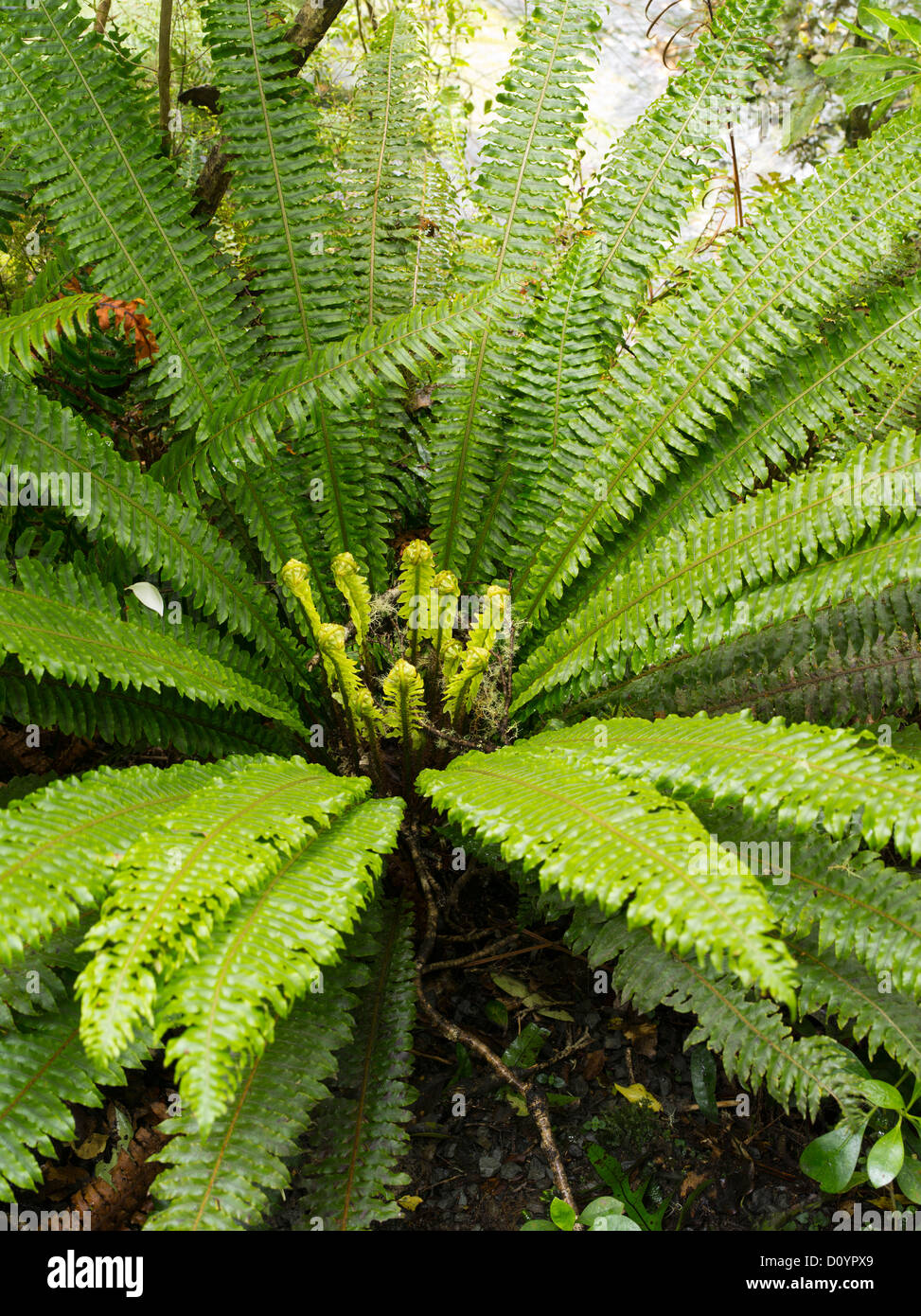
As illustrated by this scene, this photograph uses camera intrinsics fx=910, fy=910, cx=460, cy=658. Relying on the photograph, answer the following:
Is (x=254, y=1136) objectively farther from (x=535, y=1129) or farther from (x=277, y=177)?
(x=277, y=177)

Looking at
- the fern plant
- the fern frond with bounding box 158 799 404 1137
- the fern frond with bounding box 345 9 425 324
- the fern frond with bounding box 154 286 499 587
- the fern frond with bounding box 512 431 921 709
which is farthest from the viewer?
the fern frond with bounding box 345 9 425 324

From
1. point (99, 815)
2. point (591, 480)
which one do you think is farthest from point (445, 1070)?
point (591, 480)

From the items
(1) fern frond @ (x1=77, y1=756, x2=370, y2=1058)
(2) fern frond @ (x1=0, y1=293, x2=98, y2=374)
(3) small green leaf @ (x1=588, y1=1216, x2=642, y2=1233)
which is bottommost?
(3) small green leaf @ (x1=588, y1=1216, x2=642, y2=1233)

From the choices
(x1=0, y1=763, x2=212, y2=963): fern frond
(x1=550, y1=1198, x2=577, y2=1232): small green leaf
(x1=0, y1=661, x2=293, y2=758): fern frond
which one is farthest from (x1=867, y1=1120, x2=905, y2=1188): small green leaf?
(x1=0, y1=661, x2=293, y2=758): fern frond

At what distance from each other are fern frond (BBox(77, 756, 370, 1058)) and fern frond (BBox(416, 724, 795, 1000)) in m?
0.36

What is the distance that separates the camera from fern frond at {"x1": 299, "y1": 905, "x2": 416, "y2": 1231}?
5.80 feet

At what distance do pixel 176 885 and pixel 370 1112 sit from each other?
779 millimetres

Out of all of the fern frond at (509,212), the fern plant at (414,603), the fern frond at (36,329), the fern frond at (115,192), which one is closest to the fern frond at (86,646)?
the fern plant at (414,603)

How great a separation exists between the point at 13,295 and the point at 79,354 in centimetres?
82

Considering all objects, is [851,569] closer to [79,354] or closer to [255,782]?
[255,782]

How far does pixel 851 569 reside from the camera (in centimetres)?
193

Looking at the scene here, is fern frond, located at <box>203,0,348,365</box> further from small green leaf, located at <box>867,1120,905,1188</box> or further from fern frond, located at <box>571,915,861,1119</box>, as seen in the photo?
small green leaf, located at <box>867,1120,905,1188</box>

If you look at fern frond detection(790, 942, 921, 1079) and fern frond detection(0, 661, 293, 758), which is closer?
fern frond detection(790, 942, 921, 1079)

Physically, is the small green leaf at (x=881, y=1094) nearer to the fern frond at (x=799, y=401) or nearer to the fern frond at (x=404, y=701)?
the fern frond at (x=404, y=701)
